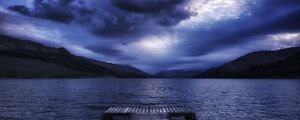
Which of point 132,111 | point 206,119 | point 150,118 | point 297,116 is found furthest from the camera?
point 297,116

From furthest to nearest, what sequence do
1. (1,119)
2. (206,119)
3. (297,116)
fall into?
(297,116) < (206,119) < (1,119)

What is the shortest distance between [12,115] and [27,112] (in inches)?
182

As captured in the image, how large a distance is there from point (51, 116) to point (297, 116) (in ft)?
141

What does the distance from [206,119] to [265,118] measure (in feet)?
34.4

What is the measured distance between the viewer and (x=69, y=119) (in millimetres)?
49938

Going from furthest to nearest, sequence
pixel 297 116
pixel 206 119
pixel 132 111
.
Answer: pixel 297 116
pixel 206 119
pixel 132 111

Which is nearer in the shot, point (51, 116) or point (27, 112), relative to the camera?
point (51, 116)

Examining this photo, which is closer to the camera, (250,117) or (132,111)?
(132,111)

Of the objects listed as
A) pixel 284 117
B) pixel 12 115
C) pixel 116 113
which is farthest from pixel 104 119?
pixel 284 117

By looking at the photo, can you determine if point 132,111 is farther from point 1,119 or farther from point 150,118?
point 1,119

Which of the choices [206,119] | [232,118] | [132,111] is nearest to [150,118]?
[132,111]

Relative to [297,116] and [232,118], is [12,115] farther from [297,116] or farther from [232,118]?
[297,116]

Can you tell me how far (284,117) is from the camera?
181 ft

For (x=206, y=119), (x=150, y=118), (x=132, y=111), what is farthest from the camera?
(x=206, y=119)
